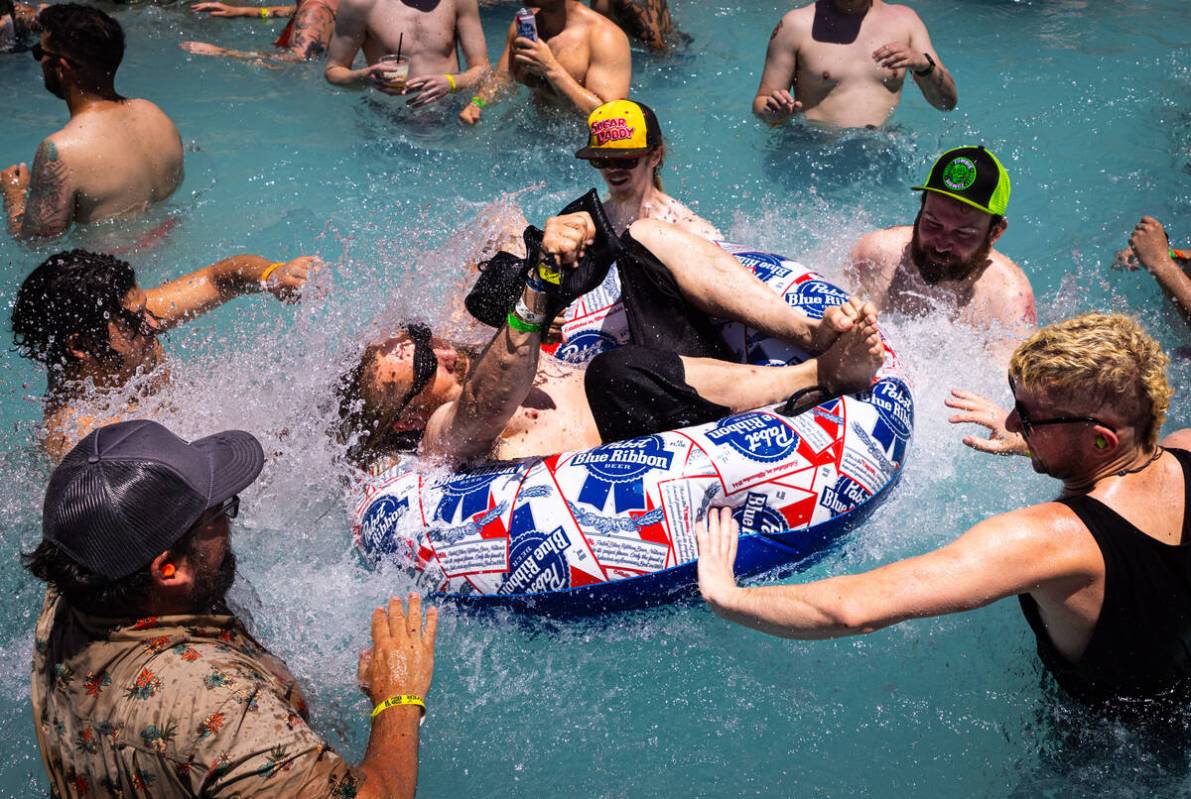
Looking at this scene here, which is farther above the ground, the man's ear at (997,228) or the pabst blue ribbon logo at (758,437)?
the man's ear at (997,228)

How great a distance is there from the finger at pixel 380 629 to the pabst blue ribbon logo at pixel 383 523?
1.09 meters

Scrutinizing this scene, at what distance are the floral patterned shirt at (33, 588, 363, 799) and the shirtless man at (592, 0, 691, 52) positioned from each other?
23.0 ft

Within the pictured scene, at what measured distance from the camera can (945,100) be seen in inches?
264

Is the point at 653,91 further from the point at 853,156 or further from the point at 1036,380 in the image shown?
the point at 1036,380

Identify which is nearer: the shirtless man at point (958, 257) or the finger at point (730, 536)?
the finger at point (730, 536)

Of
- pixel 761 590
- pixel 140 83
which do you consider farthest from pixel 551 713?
pixel 140 83

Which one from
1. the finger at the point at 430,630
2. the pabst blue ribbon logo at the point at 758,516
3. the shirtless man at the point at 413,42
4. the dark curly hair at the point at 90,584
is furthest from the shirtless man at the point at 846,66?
the dark curly hair at the point at 90,584

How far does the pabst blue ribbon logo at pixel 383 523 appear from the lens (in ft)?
13.5

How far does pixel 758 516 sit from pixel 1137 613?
139cm

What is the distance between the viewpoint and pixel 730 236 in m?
6.68

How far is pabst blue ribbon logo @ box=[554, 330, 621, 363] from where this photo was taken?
189 inches

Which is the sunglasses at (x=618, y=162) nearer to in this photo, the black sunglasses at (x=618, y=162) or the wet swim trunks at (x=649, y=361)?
the black sunglasses at (x=618, y=162)

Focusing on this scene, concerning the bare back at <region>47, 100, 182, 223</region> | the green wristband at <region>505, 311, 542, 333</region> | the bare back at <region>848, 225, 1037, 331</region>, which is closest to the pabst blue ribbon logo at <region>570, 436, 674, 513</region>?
the green wristband at <region>505, 311, 542, 333</region>

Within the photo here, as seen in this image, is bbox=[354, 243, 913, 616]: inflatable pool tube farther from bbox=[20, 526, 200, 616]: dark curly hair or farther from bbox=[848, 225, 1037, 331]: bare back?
bbox=[20, 526, 200, 616]: dark curly hair
